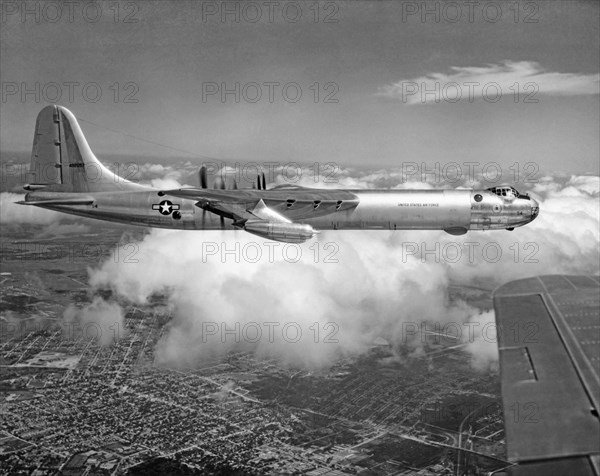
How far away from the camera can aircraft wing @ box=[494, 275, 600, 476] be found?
22.7ft

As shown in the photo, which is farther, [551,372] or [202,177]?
[202,177]

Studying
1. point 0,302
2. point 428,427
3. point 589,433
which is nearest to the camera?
point 589,433

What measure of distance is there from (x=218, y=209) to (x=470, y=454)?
69129mm

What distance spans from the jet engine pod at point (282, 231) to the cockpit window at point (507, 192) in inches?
573

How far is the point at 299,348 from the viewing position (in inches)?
5108

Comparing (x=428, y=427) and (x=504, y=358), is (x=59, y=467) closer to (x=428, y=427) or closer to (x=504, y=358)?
(x=428, y=427)

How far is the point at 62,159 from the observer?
3509cm

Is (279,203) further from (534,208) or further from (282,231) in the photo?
(534,208)

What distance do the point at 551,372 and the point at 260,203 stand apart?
26.8 metres

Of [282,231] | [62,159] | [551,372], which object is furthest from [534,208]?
[62,159]

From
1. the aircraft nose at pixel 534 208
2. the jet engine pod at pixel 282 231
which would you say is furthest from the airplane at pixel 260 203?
the jet engine pod at pixel 282 231

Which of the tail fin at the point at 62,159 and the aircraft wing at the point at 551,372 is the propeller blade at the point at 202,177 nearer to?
the tail fin at the point at 62,159

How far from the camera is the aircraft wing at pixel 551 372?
22.7ft

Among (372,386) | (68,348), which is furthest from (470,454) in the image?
(68,348)
